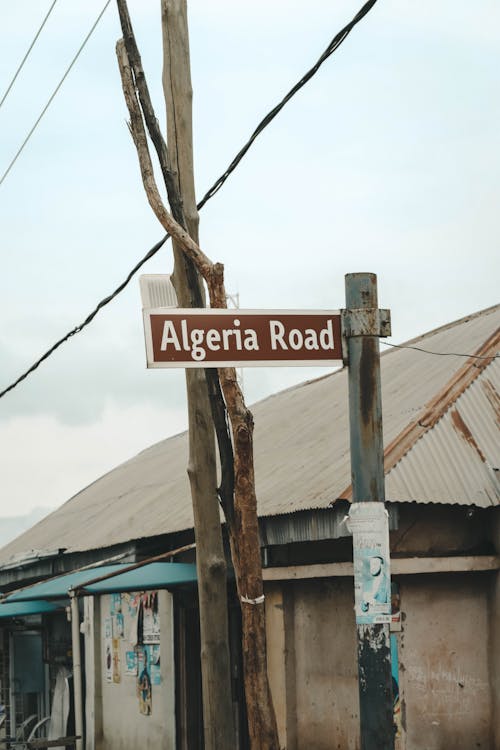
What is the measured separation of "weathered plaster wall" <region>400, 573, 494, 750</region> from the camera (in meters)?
11.1

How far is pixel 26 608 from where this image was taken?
17906 mm

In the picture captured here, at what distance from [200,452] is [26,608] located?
385 inches

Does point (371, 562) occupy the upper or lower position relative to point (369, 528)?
lower

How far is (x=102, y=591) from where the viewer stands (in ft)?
42.5

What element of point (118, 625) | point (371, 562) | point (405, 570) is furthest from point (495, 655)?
point (118, 625)

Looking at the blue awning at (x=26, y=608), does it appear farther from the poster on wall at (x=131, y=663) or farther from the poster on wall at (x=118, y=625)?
the poster on wall at (x=131, y=663)

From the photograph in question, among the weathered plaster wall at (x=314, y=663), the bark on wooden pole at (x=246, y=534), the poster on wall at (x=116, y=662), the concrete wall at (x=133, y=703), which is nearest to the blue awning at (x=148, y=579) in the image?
the weathered plaster wall at (x=314, y=663)

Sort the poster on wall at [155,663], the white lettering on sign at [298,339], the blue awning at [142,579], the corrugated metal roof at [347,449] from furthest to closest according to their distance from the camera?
the poster on wall at [155,663]
the blue awning at [142,579]
the corrugated metal roof at [347,449]
the white lettering on sign at [298,339]

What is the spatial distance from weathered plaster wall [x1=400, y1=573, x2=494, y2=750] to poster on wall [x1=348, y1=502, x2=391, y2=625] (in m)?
4.81

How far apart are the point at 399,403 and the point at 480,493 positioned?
228cm

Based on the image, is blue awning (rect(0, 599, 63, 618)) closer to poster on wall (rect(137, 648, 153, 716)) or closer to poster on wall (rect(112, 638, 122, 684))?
poster on wall (rect(112, 638, 122, 684))

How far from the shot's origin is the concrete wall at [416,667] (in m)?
11.2

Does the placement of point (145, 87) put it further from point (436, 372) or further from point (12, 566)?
point (12, 566)

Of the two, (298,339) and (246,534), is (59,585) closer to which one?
(246,534)
